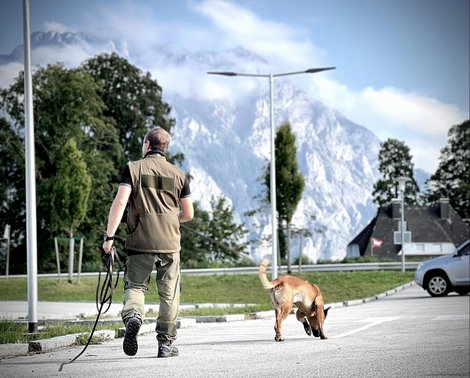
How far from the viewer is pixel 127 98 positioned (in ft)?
195

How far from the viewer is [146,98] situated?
59.7m

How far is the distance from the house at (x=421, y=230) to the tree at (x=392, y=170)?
361cm

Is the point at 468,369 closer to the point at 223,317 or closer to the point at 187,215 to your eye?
the point at 187,215

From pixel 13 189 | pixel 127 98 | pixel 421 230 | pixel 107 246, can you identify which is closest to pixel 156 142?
pixel 107 246

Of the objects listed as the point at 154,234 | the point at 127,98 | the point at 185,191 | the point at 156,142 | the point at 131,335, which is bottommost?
the point at 131,335

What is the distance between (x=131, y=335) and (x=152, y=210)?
4.21ft

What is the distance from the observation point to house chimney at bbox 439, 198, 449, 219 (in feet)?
272

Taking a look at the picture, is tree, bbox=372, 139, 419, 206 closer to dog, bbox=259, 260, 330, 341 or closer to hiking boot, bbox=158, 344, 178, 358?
dog, bbox=259, 260, 330, 341

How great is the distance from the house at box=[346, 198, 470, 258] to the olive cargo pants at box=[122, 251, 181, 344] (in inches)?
2953

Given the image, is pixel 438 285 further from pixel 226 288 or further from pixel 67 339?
pixel 67 339

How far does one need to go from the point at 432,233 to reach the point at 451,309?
68.8 m

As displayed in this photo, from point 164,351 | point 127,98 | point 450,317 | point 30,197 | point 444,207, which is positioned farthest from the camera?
point 444,207

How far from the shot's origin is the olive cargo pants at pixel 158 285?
8.59 m

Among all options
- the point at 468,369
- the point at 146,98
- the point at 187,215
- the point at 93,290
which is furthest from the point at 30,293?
the point at 146,98
